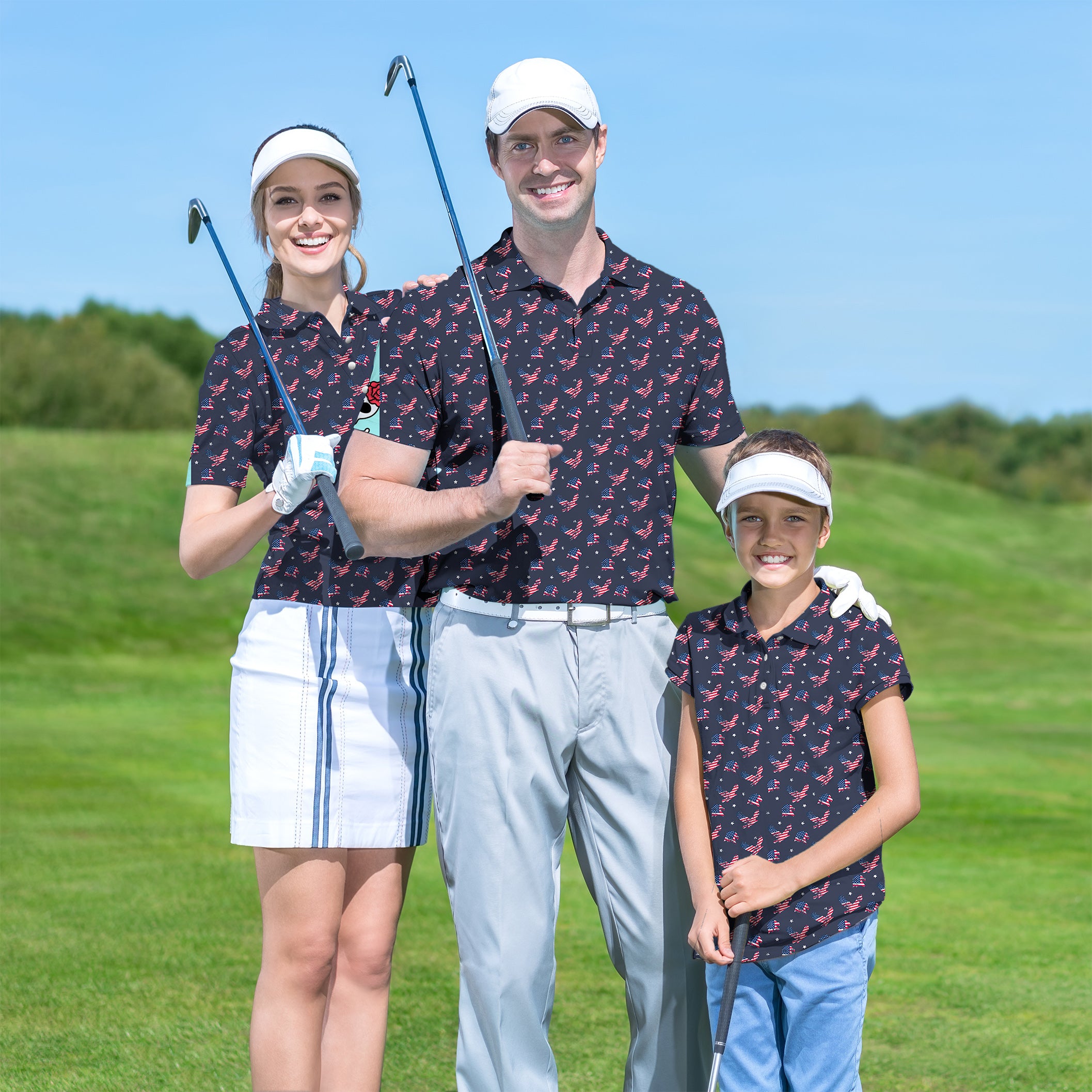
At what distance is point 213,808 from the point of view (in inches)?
314

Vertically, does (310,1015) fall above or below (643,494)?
below

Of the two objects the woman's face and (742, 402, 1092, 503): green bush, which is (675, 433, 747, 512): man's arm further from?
(742, 402, 1092, 503): green bush

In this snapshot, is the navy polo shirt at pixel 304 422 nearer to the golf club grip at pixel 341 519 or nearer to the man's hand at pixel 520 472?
the golf club grip at pixel 341 519

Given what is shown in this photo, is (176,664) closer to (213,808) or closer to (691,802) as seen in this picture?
(213,808)

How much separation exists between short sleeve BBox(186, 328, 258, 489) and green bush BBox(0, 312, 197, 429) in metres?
43.5

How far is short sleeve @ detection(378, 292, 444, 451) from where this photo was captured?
2680 millimetres

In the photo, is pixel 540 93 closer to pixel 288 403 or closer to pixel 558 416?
pixel 558 416

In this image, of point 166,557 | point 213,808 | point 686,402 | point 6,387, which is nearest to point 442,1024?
point 686,402

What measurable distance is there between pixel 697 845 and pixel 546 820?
0.29 meters

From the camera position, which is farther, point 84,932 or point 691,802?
point 84,932

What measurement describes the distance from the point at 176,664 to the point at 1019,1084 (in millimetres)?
13559

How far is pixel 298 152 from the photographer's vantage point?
9.54 ft

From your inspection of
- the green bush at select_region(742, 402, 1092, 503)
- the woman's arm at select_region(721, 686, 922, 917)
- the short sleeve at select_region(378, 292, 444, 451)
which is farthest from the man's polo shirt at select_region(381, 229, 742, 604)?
the green bush at select_region(742, 402, 1092, 503)

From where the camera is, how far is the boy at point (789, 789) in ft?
8.32
